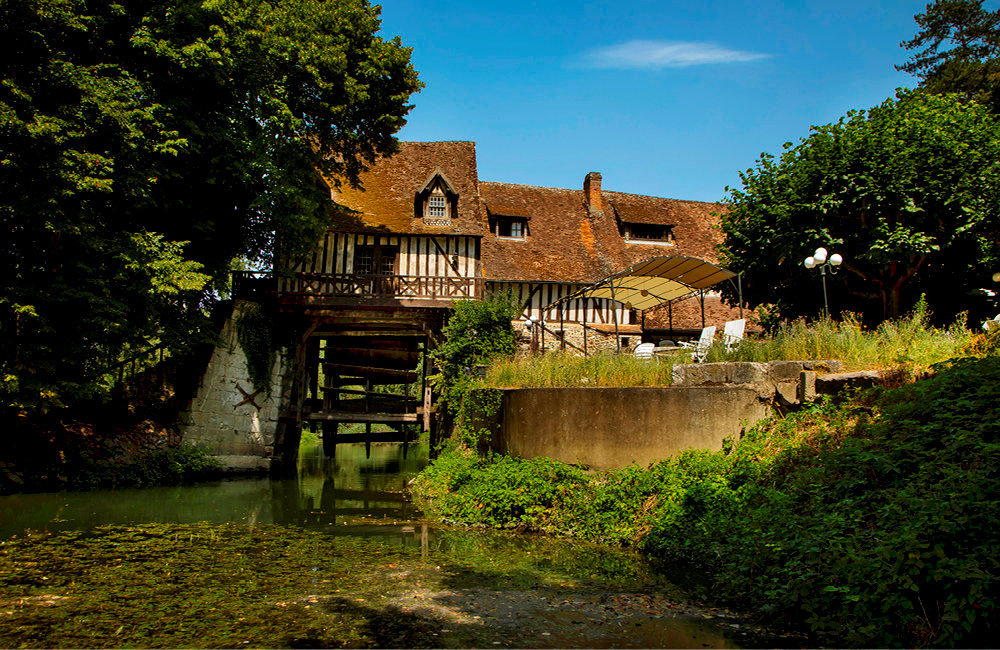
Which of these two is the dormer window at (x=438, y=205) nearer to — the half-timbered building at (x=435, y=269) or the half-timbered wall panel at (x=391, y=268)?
the half-timbered building at (x=435, y=269)

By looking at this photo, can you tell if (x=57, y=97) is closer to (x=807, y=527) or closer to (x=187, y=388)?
(x=187, y=388)

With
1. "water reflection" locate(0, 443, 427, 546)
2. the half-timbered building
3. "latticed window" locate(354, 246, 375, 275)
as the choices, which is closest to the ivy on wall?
the half-timbered building

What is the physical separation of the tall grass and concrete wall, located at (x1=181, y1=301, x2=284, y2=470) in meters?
9.21

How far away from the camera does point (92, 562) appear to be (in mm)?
6562

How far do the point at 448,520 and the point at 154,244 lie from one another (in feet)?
27.7

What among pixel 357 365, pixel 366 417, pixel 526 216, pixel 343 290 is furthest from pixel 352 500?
pixel 526 216

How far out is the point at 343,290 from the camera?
18.2 m

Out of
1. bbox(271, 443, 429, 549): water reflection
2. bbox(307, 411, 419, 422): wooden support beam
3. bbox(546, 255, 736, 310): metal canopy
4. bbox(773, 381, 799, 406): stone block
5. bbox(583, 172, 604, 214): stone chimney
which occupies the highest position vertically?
bbox(583, 172, 604, 214): stone chimney

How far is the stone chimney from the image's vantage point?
25484 mm

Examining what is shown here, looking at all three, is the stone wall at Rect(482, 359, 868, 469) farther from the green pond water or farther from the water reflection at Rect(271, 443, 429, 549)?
the water reflection at Rect(271, 443, 429, 549)

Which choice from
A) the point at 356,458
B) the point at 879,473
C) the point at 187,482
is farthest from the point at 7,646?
the point at 356,458

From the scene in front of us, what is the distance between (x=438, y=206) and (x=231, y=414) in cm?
847

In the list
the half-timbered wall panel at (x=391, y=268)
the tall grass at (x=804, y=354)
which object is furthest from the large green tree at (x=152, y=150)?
the tall grass at (x=804, y=354)

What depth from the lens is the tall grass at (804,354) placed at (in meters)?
7.68
